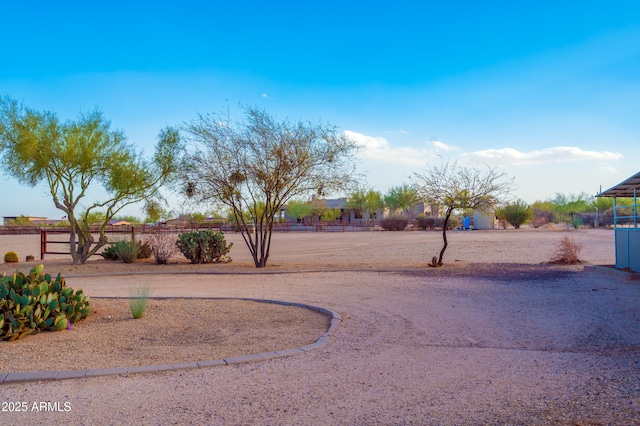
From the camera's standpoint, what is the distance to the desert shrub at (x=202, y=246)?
2030 centimetres

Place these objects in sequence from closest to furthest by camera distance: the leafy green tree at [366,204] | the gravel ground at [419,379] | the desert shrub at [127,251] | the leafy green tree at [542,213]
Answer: the gravel ground at [419,379] → the desert shrub at [127,251] → the leafy green tree at [542,213] → the leafy green tree at [366,204]

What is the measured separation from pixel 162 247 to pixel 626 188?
15.6 meters

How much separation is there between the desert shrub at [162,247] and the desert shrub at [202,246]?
1.26 feet

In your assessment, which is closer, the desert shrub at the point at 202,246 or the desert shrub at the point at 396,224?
the desert shrub at the point at 202,246

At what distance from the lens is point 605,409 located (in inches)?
183

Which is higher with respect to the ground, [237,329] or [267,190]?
[267,190]

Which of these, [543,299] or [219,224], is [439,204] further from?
[219,224]

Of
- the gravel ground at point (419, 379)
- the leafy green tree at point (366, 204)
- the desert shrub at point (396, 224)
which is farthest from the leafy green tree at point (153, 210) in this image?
the leafy green tree at point (366, 204)

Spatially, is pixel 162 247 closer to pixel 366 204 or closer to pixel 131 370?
pixel 131 370

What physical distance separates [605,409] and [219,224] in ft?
224

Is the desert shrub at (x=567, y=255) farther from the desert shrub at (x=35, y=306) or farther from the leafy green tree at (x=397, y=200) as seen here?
the leafy green tree at (x=397, y=200)

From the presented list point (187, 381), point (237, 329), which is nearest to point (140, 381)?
point (187, 381)

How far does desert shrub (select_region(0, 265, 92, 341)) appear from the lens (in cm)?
750

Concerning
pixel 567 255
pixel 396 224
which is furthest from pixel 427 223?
pixel 567 255
